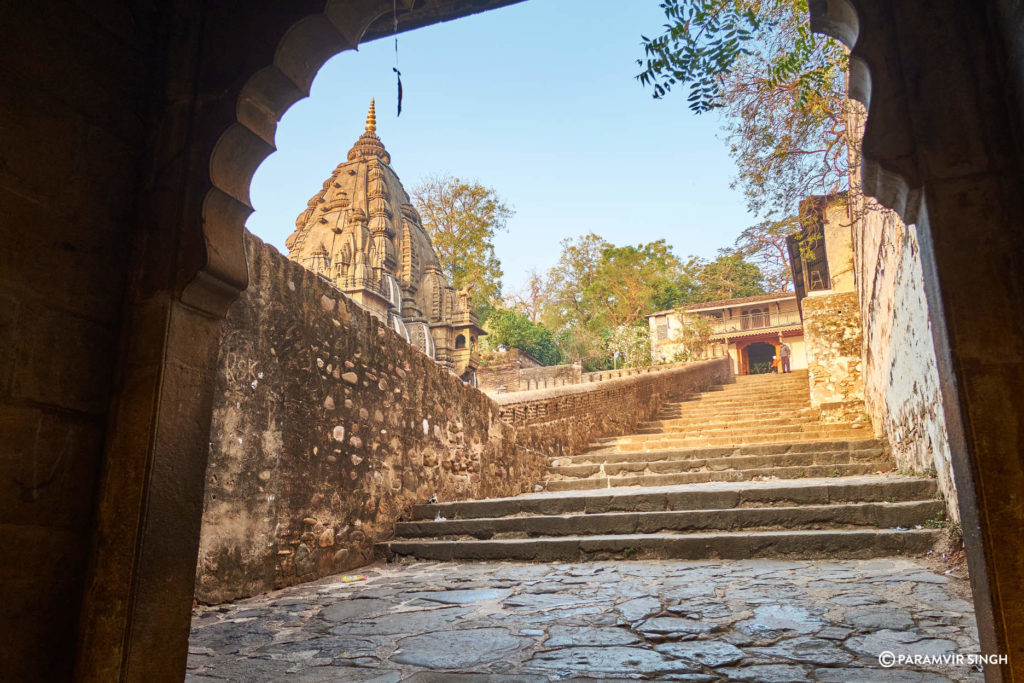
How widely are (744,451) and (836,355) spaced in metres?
3.04

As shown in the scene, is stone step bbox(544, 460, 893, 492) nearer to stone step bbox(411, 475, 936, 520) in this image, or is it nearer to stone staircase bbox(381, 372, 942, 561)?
stone staircase bbox(381, 372, 942, 561)

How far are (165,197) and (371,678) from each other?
1810mm

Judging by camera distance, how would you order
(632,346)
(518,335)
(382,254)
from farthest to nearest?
(518,335)
(632,346)
(382,254)

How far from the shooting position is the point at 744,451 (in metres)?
8.12

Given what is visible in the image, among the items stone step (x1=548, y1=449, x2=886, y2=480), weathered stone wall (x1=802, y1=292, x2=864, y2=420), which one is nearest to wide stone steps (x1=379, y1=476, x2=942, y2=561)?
stone step (x1=548, y1=449, x2=886, y2=480)

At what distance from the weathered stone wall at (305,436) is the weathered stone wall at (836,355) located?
683cm

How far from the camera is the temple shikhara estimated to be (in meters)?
21.5

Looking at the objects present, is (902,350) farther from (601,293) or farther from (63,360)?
(601,293)

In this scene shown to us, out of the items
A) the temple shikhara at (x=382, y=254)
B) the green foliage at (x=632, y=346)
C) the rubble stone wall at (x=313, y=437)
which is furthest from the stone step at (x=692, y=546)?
the green foliage at (x=632, y=346)

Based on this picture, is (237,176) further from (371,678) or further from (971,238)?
(971,238)

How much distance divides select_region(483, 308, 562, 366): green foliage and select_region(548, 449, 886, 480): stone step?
19.4 meters

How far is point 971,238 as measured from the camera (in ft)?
4.77

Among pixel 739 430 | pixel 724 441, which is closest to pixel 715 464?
pixel 724 441

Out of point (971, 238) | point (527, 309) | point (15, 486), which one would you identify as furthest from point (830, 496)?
point (527, 309)
